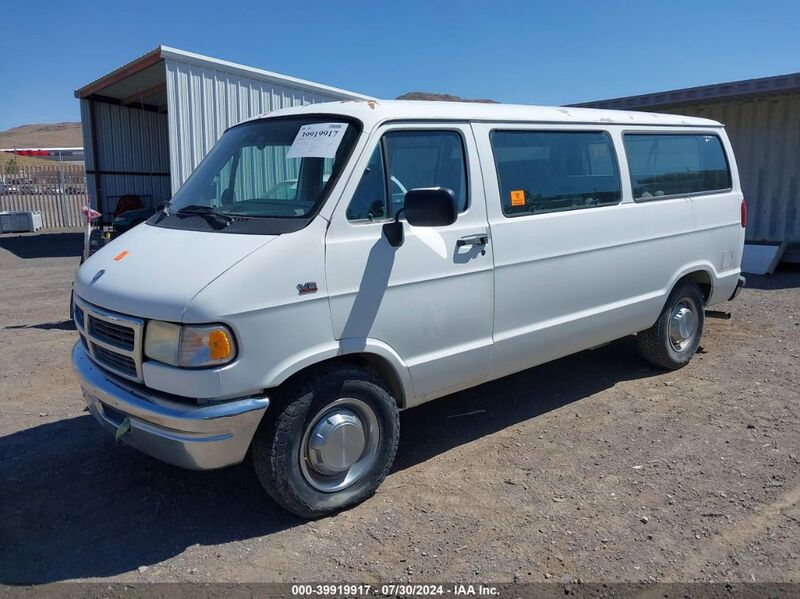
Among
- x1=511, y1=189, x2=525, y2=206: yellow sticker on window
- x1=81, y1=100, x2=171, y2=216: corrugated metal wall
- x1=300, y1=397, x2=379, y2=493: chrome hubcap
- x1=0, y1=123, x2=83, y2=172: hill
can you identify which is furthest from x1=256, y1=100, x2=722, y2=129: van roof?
x1=0, y1=123, x2=83, y2=172: hill

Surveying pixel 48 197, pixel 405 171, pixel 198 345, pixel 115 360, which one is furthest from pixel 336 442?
pixel 48 197

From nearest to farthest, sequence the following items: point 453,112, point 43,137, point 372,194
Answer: point 372,194
point 453,112
point 43,137

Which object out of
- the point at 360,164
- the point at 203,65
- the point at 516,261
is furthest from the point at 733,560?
the point at 203,65

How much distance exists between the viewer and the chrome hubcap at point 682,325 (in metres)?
6.09

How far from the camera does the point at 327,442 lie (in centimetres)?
363

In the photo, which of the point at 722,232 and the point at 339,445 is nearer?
the point at 339,445

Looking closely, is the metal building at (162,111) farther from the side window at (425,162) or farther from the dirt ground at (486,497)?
the side window at (425,162)

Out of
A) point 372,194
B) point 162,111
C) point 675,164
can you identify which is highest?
point 162,111

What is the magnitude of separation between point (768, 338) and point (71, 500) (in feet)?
22.2

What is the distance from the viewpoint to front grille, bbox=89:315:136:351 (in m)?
3.45

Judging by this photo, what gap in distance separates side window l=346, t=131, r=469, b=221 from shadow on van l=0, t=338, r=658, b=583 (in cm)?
172

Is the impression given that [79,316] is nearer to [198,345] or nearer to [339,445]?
[198,345]

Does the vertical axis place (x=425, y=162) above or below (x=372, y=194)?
above

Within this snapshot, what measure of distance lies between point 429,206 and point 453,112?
0.96m
